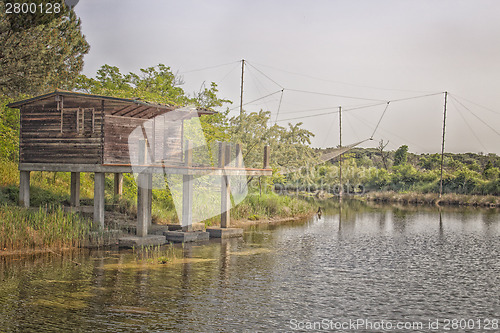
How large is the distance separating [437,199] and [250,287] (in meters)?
44.5

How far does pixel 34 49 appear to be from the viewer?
21375 millimetres

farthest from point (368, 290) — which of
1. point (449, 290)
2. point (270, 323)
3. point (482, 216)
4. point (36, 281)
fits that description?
point (482, 216)

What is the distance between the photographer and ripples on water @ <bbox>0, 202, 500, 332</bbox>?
429 inches

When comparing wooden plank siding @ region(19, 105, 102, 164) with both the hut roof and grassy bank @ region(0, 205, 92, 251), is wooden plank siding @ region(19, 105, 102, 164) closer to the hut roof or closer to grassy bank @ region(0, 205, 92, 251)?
the hut roof

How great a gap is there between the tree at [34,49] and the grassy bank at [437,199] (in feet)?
134

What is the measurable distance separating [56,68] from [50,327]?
16.3 meters

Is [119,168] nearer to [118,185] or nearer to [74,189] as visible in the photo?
[74,189]

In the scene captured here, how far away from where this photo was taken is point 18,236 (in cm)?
1744

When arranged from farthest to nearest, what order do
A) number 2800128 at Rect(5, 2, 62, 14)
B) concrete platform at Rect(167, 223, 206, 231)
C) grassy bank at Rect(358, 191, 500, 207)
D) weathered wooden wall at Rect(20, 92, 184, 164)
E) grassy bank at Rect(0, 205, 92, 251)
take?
grassy bank at Rect(358, 191, 500, 207) < concrete platform at Rect(167, 223, 206, 231) < weathered wooden wall at Rect(20, 92, 184, 164) < number 2800128 at Rect(5, 2, 62, 14) < grassy bank at Rect(0, 205, 92, 251)

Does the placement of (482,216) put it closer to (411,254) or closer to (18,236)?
(411,254)

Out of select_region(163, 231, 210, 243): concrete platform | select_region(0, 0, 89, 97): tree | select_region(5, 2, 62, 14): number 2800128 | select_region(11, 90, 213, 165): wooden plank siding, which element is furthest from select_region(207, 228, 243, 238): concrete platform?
select_region(5, 2, 62, 14): number 2800128

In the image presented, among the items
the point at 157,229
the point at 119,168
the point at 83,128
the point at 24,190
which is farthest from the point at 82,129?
the point at 157,229

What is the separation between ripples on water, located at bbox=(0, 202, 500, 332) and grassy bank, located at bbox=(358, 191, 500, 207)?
3081cm

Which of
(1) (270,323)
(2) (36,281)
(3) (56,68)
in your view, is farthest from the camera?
(3) (56,68)
